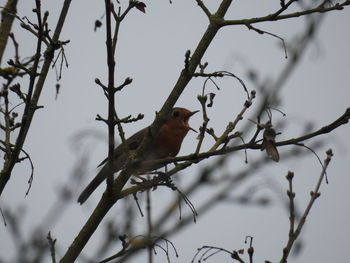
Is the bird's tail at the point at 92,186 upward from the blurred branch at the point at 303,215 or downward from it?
upward

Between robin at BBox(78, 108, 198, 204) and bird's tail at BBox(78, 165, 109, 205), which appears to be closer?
robin at BBox(78, 108, 198, 204)

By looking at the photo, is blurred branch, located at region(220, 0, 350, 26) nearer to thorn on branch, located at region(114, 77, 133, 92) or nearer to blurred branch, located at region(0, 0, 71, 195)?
thorn on branch, located at region(114, 77, 133, 92)

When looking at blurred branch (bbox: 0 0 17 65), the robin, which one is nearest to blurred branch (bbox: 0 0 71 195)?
blurred branch (bbox: 0 0 17 65)

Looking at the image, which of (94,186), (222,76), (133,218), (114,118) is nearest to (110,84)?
(114,118)

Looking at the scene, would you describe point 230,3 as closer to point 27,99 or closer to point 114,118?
point 114,118

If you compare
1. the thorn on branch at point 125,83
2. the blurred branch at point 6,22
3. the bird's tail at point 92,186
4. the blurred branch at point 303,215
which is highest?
the blurred branch at point 6,22

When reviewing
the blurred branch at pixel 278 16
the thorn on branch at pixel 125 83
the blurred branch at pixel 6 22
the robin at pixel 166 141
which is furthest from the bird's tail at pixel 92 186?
the blurred branch at pixel 278 16

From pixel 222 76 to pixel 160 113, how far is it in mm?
571

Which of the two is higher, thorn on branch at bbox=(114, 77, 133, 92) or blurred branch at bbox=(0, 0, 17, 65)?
blurred branch at bbox=(0, 0, 17, 65)

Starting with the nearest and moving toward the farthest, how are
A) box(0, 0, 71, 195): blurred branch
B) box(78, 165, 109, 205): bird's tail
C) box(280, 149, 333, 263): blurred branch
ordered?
box(280, 149, 333, 263): blurred branch, box(0, 0, 71, 195): blurred branch, box(78, 165, 109, 205): bird's tail

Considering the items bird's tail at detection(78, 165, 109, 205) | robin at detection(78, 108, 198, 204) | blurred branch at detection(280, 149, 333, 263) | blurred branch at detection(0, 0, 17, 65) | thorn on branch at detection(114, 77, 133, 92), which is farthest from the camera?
bird's tail at detection(78, 165, 109, 205)

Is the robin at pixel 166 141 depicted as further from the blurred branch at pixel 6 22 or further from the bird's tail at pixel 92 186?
the blurred branch at pixel 6 22

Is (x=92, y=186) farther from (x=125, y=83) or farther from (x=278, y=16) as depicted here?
(x=278, y=16)

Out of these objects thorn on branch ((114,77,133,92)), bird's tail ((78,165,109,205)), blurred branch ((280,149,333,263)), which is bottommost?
blurred branch ((280,149,333,263))
